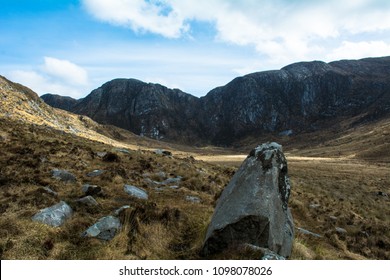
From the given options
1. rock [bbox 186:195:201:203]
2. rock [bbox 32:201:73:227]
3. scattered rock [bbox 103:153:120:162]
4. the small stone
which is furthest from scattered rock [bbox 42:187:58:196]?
the small stone

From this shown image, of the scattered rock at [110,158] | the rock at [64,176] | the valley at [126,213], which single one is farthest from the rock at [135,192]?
the scattered rock at [110,158]

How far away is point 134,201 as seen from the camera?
44.8 ft

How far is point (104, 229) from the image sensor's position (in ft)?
31.7

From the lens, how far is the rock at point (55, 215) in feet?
32.1

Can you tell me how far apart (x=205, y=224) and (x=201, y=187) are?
27.2 ft

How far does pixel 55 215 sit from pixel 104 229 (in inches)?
71.7

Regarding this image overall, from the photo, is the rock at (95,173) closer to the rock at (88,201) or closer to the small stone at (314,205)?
the rock at (88,201)

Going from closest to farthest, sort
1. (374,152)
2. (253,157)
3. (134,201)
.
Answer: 1. (253,157)
2. (134,201)
3. (374,152)

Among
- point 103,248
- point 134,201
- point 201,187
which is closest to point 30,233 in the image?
point 103,248

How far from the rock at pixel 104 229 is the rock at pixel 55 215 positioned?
1.13 metres

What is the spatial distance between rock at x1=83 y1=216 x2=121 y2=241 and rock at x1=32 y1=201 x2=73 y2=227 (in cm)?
113

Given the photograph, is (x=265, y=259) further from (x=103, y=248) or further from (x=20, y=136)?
(x=20, y=136)

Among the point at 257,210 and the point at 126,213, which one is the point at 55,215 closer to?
the point at 126,213
